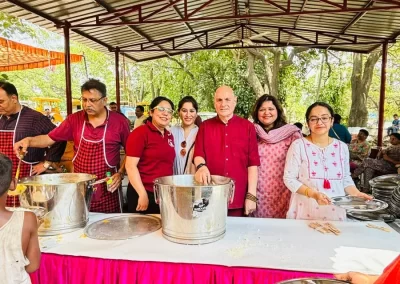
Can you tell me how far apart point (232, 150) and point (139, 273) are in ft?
2.92

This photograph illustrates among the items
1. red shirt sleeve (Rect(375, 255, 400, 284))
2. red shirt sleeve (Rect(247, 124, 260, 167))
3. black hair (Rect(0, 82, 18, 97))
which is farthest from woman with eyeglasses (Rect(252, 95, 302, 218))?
black hair (Rect(0, 82, 18, 97))

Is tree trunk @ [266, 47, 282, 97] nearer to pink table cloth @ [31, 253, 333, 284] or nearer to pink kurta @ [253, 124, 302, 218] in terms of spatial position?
Result: pink kurta @ [253, 124, 302, 218]

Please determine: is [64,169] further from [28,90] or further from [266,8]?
[28,90]

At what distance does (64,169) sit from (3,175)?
63.4 inches

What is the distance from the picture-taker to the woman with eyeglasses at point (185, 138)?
7.40 feet

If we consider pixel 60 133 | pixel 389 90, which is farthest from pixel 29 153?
pixel 389 90

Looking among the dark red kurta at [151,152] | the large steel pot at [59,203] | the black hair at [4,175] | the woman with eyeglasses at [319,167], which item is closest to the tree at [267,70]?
the woman with eyeglasses at [319,167]

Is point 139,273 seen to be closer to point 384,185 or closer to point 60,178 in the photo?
point 60,178

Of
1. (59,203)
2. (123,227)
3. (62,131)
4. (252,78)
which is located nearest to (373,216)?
(123,227)

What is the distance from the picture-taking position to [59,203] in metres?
1.48

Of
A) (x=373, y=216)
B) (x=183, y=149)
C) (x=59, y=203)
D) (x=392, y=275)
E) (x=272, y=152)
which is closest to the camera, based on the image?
(x=392, y=275)

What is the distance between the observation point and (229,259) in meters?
1.27

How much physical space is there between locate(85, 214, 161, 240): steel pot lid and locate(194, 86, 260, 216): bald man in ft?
1.46

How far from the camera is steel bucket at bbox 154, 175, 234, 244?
50.7 inches
